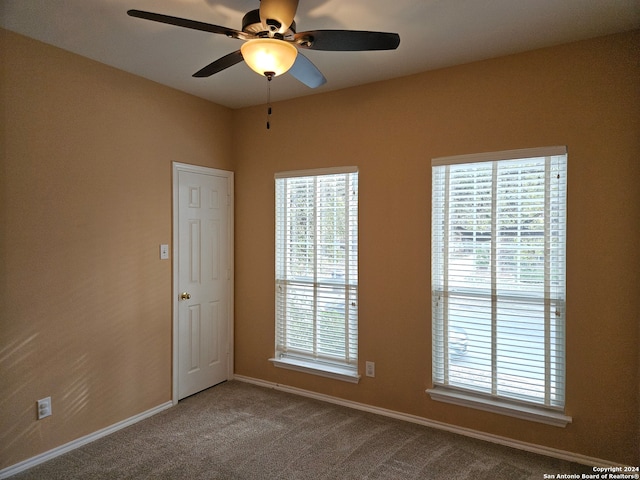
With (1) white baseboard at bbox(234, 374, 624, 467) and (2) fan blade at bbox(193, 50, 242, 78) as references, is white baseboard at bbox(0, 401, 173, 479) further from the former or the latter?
(2) fan blade at bbox(193, 50, 242, 78)

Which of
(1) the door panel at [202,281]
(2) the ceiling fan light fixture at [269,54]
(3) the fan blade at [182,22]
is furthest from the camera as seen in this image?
(1) the door panel at [202,281]

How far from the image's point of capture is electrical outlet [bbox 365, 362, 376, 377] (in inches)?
135

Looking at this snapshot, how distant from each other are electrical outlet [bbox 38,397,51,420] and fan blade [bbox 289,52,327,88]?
261 centimetres

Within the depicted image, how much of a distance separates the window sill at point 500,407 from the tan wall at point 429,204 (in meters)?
0.06

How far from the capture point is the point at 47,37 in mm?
2635

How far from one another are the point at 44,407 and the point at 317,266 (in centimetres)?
222

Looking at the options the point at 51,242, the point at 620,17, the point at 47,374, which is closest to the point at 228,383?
the point at 47,374

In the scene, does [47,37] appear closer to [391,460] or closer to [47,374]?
[47,374]

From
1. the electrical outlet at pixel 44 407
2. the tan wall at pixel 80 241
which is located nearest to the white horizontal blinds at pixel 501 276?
the tan wall at pixel 80 241

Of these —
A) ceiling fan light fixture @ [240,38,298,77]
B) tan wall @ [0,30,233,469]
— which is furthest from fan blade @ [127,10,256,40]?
tan wall @ [0,30,233,469]

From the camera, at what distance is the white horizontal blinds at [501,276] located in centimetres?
274

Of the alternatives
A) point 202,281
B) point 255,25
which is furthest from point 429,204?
point 202,281

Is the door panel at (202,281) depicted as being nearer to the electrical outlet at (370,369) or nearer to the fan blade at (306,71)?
the electrical outlet at (370,369)

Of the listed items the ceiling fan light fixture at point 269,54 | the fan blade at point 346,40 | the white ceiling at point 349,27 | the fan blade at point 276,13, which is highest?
the white ceiling at point 349,27
